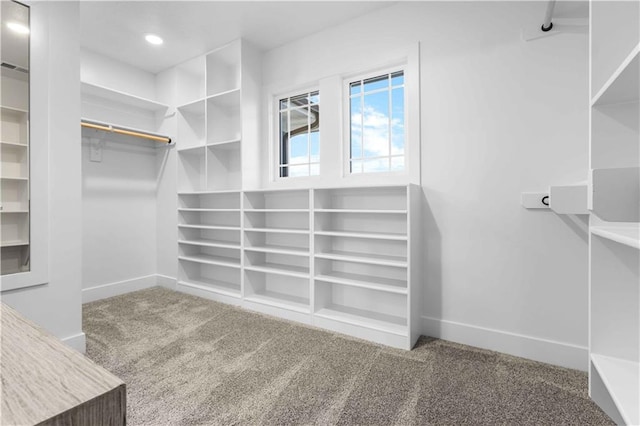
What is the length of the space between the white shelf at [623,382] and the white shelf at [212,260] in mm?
2775

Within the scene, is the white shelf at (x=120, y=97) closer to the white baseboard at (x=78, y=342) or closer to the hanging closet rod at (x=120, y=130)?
the hanging closet rod at (x=120, y=130)

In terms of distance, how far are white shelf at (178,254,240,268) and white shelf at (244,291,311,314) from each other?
15.7 inches

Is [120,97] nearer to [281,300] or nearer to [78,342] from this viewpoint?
[78,342]

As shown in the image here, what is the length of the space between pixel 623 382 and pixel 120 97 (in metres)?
4.43

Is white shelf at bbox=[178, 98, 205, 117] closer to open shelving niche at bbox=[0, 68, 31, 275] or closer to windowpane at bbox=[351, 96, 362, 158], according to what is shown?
open shelving niche at bbox=[0, 68, 31, 275]

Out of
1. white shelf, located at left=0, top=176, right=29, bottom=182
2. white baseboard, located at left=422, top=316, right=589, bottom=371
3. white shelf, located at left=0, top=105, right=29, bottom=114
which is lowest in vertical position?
white baseboard, located at left=422, top=316, right=589, bottom=371

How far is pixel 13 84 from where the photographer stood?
1.83 m

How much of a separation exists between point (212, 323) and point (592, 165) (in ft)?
8.95

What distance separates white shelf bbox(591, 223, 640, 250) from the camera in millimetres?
710

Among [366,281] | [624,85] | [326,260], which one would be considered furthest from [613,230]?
[326,260]

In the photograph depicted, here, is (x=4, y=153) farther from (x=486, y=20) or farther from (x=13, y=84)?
(x=486, y=20)

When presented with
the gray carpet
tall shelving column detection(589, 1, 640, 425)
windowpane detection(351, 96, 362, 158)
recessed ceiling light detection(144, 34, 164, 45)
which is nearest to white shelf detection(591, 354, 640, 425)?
tall shelving column detection(589, 1, 640, 425)

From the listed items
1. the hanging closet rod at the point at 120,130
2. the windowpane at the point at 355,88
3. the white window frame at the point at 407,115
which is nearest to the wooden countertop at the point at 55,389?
the white window frame at the point at 407,115

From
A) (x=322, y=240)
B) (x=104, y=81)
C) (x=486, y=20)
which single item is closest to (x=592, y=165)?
(x=486, y=20)
